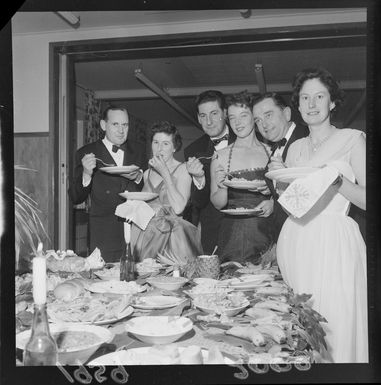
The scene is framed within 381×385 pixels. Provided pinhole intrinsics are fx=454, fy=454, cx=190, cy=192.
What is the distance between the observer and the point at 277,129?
2.01 metres

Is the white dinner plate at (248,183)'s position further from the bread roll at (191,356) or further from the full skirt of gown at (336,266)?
the bread roll at (191,356)

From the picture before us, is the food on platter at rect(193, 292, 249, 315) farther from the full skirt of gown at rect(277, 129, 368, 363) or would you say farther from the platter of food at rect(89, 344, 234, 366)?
the full skirt of gown at rect(277, 129, 368, 363)

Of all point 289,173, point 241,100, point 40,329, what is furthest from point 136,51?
point 40,329

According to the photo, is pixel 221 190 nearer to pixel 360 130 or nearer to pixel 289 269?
pixel 289 269

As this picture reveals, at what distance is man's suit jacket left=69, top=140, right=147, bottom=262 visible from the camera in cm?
208

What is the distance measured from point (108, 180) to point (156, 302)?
700mm

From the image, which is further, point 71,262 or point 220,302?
point 71,262

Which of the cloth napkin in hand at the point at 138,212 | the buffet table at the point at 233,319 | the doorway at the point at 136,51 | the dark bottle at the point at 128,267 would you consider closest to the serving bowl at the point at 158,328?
the buffet table at the point at 233,319

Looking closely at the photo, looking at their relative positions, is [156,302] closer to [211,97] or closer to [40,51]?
[211,97]

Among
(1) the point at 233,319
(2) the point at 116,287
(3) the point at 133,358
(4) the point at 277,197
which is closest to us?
(3) the point at 133,358

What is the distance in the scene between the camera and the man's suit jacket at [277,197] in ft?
6.49

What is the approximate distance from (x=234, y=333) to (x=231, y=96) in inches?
41.4

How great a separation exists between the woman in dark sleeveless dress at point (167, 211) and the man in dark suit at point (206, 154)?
0.12 ft

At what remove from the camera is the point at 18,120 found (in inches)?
80.0
